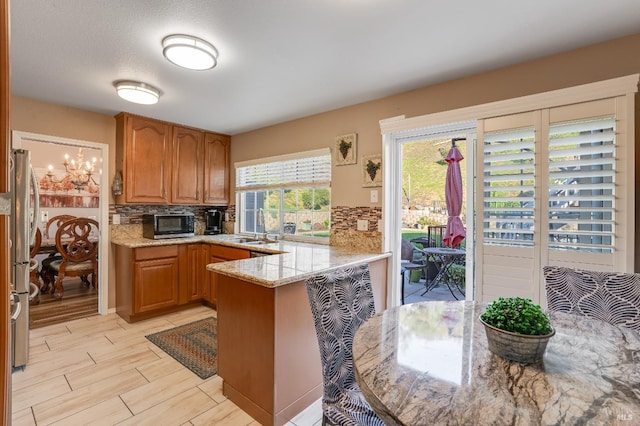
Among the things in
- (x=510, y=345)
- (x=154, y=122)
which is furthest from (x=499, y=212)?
(x=154, y=122)

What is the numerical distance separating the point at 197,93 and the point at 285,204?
1.64 metres

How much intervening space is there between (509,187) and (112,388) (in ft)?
10.3

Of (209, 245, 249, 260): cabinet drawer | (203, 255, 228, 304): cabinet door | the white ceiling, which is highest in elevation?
the white ceiling

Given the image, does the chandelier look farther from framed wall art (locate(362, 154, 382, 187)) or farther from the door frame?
framed wall art (locate(362, 154, 382, 187))

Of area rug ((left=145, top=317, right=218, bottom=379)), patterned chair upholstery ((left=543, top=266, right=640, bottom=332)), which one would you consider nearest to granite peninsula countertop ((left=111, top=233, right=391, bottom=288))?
area rug ((left=145, top=317, right=218, bottom=379))

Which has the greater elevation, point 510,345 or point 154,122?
point 154,122

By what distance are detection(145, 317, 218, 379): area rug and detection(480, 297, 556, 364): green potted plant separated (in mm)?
2121

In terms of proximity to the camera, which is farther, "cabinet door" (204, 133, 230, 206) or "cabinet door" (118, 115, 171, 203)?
"cabinet door" (204, 133, 230, 206)

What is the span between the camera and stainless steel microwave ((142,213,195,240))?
3621mm

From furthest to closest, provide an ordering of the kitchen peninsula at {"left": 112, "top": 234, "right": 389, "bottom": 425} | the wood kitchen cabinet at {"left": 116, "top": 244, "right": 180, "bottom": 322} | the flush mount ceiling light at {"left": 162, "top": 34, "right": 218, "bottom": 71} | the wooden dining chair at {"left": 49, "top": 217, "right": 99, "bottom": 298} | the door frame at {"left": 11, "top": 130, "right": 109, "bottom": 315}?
the wooden dining chair at {"left": 49, "top": 217, "right": 99, "bottom": 298} < the door frame at {"left": 11, "top": 130, "right": 109, "bottom": 315} < the wood kitchen cabinet at {"left": 116, "top": 244, "right": 180, "bottom": 322} < the flush mount ceiling light at {"left": 162, "top": 34, "right": 218, "bottom": 71} < the kitchen peninsula at {"left": 112, "top": 234, "right": 389, "bottom": 425}

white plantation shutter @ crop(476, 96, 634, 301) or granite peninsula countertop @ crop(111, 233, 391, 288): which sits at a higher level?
white plantation shutter @ crop(476, 96, 634, 301)

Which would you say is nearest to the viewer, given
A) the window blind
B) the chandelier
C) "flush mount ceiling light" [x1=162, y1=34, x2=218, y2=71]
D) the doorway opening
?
"flush mount ceiling light" [x1=162, y1=34, x2=218, y2=71]

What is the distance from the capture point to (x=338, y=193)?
3.20 m

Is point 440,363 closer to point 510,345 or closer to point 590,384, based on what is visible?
point 510,345
